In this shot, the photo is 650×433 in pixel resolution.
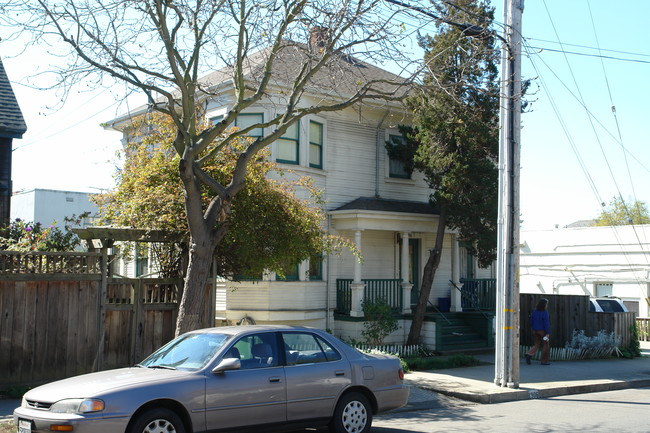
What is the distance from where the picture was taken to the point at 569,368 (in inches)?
Answer: 665

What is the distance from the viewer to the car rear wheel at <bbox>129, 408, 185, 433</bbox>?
23.7 feet

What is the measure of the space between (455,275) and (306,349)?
1327cm

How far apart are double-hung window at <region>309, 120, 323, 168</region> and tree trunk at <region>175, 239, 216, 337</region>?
8.33 m

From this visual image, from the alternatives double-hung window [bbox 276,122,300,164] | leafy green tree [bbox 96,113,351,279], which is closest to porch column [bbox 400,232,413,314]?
double-hung window [bbox 276,122,300,164]

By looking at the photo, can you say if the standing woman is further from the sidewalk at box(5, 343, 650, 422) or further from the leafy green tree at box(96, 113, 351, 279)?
the leafy green tree at box(96, 113, 351, 279)

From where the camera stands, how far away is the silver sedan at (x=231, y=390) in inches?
283

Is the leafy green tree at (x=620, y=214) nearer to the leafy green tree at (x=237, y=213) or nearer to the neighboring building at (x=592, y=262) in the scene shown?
the neighboring building at (x=592, y=262)

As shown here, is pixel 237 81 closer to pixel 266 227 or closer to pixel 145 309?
pixel 266 227

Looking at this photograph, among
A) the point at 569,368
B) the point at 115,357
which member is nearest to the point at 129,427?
the point at 115,357

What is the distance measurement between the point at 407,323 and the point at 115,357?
30.3ft

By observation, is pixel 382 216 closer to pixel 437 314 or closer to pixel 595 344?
pixel 437 314

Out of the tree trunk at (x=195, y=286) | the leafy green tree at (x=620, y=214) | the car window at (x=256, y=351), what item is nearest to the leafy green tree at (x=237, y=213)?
the tree trunk at (x=195, y=286)

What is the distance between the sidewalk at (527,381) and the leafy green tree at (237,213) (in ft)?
11.5

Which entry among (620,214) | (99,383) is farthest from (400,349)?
(620,214)
